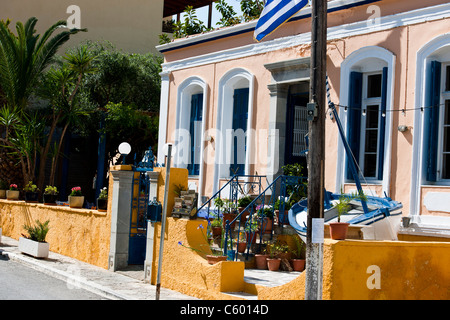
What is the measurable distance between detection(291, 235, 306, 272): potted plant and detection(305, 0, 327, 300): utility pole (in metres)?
3.30

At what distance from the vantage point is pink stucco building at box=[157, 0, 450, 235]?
38.3ft

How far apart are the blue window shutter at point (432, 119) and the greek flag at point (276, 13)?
302 cm

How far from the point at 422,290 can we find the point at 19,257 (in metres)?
9.34

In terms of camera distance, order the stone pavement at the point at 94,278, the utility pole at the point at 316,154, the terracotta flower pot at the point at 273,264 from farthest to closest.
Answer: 1. the terracotta flower pot at the point at 273,264
2. the stone pavement at the point at 94,278
3. the utility pole at the point at 316,154

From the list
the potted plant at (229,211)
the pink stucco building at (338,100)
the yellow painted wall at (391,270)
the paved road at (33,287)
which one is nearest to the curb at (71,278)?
the paved road at (33,287)

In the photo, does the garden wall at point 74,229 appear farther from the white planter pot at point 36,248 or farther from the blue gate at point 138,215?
the white planter pot at point 36,248

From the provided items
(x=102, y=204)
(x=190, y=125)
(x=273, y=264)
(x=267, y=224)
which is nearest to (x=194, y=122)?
(x=190, y=125)

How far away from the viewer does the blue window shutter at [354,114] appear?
13039mm

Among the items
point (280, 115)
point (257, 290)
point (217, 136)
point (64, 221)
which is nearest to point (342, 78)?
point (280, 115)

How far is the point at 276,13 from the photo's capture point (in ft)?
37.1

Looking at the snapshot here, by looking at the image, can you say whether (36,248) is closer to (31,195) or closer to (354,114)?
(31,195)

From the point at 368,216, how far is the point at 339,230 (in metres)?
2.19

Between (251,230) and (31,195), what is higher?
(31,195)

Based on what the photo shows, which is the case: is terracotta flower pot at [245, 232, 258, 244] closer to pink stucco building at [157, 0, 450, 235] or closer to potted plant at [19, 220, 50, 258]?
pink stucco building at [157, 0, 450, 235]
